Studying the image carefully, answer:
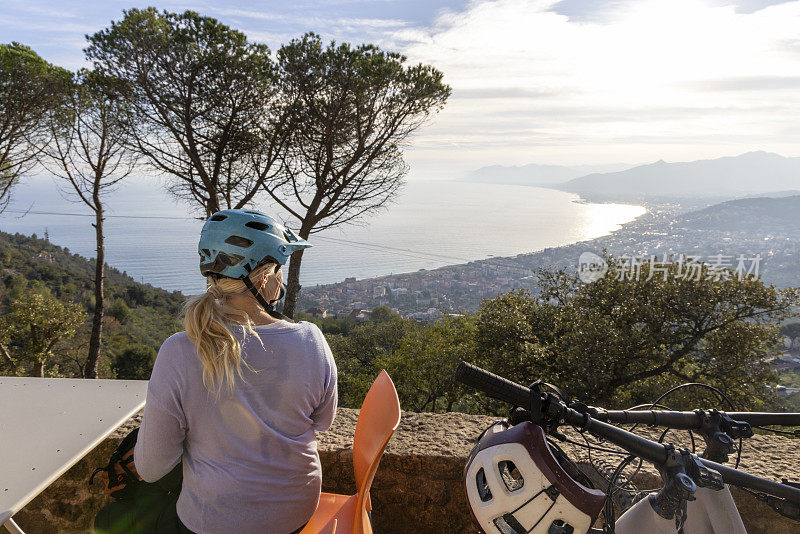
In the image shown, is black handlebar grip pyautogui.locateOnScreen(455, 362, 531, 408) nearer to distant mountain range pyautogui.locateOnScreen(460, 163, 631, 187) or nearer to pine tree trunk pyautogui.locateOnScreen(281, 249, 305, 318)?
pine tree trunk pyautogui.locateOnScreen(281, 249, 305, 318)

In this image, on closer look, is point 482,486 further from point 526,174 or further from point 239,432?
point 526,174

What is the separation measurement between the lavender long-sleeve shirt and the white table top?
413mm

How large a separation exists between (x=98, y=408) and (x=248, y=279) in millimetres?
1074

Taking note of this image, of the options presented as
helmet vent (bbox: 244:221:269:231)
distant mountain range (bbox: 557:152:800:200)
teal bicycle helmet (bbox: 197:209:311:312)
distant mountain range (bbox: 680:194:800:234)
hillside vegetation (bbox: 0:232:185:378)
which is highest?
distant mountain range (bbox: 557:152:800:200)

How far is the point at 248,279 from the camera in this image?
152 centimetres

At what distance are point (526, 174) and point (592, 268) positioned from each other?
2891 inches

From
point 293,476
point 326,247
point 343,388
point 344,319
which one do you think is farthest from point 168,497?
point 326,247

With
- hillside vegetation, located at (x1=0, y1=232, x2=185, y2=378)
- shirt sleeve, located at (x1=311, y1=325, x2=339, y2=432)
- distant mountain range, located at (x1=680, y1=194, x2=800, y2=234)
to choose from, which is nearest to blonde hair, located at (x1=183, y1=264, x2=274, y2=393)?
shirt sleeve, located at (x1=311, y1=325, x2=339, y2=432)

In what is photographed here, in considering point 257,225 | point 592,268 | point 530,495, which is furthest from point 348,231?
point 530,495

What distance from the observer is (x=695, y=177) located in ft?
146

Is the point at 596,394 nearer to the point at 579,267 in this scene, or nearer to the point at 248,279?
the point at 579,267

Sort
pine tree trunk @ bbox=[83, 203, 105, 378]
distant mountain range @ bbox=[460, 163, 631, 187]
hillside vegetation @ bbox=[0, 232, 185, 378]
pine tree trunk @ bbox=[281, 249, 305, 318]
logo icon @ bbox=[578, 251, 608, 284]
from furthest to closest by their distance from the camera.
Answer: distant mountain range @ bbox=[460, 163, 631, 187] → hillside vegetation @ bbox=[0, 232, 185, 378] → pine tree trunk @ bbox=[83, 203, 105, 378] → pine tree trunk @ bbox=[281, 249, 305, 318] → logo icon @ bbox=[578, 251, 608, 284]

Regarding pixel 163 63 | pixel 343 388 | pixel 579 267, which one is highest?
pixel 163 63

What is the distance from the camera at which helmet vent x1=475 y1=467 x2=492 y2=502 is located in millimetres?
1116
